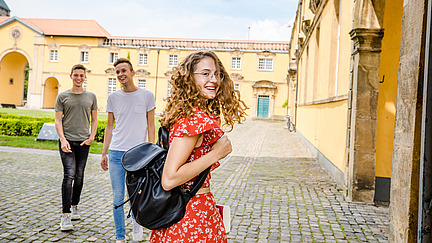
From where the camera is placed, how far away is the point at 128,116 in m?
3.98

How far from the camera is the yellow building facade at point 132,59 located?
4400 centimetres

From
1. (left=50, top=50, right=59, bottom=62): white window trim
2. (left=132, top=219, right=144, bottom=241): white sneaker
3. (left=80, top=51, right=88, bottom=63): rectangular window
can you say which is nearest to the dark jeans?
(left=132, top=219, right=144, bottom=241): white sneaker

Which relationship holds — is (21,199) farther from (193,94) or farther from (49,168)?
(193,94)

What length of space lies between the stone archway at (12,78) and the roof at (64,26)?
4.85 m

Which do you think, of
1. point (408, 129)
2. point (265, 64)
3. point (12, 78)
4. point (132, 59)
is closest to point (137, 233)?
point (408, 129)

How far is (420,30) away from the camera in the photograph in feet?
9.27

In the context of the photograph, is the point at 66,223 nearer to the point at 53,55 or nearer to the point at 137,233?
the point at 137,233

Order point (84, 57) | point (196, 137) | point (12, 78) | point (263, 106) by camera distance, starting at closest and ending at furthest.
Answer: point (196, 137) < point (263, 106) < point (84, 57) < point (12, 78)

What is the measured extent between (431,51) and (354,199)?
4314 mm

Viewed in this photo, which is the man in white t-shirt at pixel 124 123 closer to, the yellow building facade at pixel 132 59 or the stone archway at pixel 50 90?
the yellow building facade at pixel 132 59

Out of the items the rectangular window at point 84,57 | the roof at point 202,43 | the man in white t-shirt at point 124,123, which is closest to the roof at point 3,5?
the rectangular window at point 84,57

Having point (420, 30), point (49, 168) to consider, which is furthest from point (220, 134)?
point (49, 168)

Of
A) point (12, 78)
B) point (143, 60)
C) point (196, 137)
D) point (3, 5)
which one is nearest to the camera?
point (196, 137)

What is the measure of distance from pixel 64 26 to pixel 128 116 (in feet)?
165
